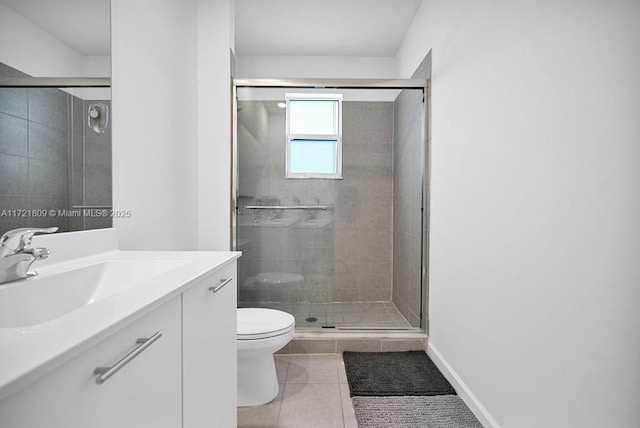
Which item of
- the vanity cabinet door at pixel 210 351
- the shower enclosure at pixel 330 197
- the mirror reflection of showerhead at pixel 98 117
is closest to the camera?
the vanity cabinet door at pixel 210 351

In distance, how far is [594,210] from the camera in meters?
1.00

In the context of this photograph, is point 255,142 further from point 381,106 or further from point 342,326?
point 342,326

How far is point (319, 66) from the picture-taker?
3.67 m

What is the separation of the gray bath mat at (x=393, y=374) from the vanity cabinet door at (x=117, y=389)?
4.52 feet

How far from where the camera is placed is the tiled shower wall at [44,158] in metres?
1.05

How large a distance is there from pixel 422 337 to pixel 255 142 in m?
1.85

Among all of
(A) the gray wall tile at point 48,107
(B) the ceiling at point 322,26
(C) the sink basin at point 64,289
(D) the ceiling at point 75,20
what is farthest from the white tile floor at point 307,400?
(B) the ceiling at point 322,26

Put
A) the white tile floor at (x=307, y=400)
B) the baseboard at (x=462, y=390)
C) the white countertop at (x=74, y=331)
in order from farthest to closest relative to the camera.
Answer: the white tile floor at (x=307, y=400), the baseboard at (x=462, y=390), the white countertop at (x=74, y=331)

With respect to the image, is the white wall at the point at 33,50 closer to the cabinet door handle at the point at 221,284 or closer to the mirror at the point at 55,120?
the mirror at the point at 55,120

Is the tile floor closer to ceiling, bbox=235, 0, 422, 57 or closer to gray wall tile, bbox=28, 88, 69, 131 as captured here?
gray wall tile, bbox=28, 88, 69, 131

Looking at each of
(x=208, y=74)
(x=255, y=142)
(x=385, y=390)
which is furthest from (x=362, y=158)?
(x=385, y=390)

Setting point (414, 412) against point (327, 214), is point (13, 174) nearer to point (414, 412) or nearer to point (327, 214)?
point (414, 412)

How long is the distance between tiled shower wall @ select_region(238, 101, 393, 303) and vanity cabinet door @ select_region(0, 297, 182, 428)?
1863 mm

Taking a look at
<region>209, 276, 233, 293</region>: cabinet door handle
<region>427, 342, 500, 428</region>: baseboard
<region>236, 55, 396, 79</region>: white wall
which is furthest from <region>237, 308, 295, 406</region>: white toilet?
<region>236, 55, 396, 79</region>: white wall
